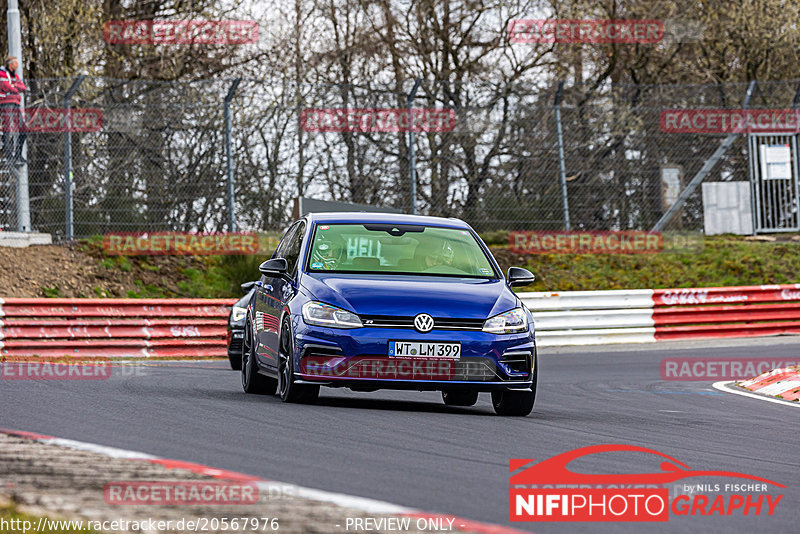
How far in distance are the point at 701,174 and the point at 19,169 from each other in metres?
13.2

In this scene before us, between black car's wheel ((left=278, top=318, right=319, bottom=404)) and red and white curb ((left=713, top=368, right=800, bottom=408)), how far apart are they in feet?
15.6

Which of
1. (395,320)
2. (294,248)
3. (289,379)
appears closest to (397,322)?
(395,320)

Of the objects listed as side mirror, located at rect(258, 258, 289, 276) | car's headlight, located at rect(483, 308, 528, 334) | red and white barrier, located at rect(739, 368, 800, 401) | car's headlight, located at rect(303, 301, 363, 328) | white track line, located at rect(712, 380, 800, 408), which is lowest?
white track line, located at rect(712, 380, 800, 408)

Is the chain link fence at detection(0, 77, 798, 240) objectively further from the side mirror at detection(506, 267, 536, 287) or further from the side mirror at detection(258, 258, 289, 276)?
the side mirror at detection(506, 267, 536, 287)

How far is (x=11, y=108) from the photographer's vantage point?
21125 mm

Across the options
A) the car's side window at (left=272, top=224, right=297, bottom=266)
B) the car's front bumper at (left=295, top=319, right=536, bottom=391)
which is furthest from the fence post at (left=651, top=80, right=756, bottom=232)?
the car's front bumper at (left=295, top=319, right=536, bottom=391)

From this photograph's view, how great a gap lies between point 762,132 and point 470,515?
Answer: 23.0 metres

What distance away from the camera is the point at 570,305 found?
21.6 m

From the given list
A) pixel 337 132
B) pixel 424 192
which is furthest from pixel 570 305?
pixel 337 132

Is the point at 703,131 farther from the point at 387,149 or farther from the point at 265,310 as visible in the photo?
the point at 265,310

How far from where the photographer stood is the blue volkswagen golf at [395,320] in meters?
9.57

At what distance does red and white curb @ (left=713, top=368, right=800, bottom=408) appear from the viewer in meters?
12.7

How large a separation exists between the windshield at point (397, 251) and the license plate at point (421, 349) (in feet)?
3.37

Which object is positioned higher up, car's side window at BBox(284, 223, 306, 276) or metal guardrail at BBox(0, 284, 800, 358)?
car's side window at BBox(284, 223, 306, 276)
